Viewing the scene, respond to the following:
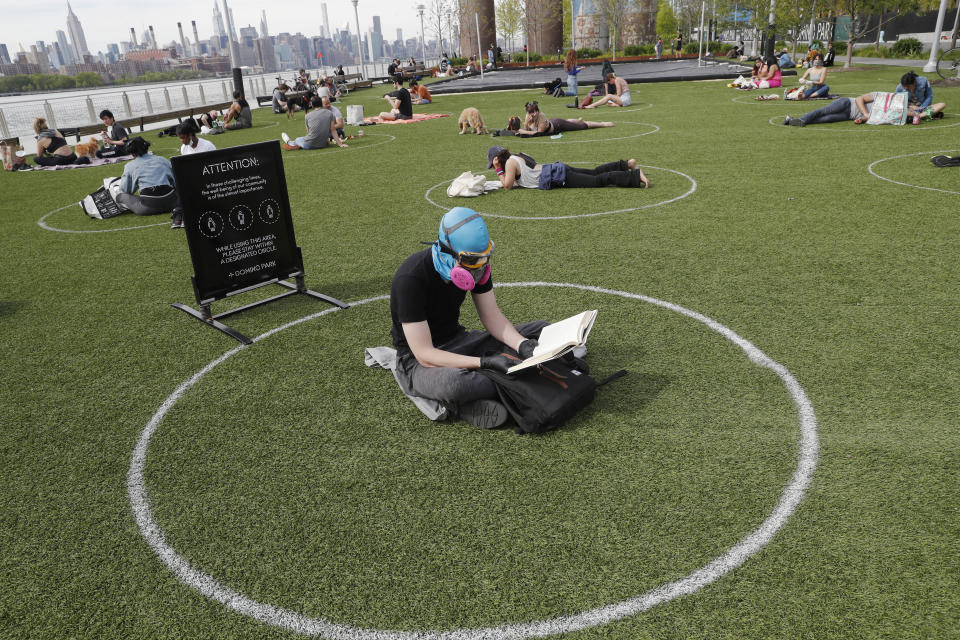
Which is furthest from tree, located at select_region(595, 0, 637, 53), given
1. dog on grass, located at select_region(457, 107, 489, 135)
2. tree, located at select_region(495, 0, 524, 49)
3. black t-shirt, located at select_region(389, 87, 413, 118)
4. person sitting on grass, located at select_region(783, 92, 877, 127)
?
person sitting on grass, located at select_region(783, 92, 877, 127)

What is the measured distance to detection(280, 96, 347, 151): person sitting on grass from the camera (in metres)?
20.1

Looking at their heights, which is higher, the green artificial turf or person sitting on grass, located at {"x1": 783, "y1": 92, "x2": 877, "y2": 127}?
person sitting on grass, located at {"x1": 783, "y1": 92, "x2": 877, "y2": 127}

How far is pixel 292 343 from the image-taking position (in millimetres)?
6812

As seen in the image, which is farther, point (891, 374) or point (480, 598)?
point (891, 374)

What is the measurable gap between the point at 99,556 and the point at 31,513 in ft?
2.85

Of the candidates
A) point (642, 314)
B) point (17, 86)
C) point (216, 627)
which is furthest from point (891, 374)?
point (17, 86)

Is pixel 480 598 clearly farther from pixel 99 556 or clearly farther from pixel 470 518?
pixel 99 556

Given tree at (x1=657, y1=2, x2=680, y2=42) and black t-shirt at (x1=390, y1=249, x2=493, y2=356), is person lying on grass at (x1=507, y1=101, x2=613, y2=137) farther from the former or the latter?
tree at (x1=657, y1=2, x2=680, y2=42)

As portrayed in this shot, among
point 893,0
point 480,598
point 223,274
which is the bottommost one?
point 480,598

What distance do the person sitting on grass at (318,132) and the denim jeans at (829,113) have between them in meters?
14.1

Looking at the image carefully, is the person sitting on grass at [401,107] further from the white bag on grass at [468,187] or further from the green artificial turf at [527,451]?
the green artificial turf at [527,451]

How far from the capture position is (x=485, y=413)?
16.5 ft

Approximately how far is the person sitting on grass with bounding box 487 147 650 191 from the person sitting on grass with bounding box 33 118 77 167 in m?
15.7

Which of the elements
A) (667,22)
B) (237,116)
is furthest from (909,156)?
(667,22)
